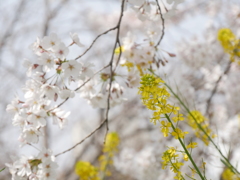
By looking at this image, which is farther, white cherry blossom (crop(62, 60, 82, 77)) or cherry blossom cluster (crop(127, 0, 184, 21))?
cherry blossom cluster (crop(127, 0, 184, 21))

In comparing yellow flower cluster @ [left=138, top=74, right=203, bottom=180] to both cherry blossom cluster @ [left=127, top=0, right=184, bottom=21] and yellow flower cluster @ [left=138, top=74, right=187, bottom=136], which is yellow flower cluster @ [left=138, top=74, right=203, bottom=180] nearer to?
yellow flower cluster @ [left=138, top=74, right=187, bottom=136]

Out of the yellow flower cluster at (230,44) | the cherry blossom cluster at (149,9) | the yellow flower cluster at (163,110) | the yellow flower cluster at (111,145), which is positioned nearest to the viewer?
the yellow flower cluster at (163,110)

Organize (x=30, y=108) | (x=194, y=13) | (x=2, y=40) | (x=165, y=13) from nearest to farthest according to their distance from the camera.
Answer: (x=30, y=108) → (x=165, y=13) → (x=2, y=40) → (x=194, y=13)

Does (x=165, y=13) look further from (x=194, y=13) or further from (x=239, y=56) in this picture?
(x=194, y=13)

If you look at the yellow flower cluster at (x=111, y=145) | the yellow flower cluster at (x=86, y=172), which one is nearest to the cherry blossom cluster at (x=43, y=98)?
the yellow flower cluster at (x=86, y=172)

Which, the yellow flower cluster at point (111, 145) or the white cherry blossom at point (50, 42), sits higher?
the yellow flower cluster at point (111, 145)

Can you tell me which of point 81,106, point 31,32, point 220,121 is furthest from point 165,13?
point 81,106

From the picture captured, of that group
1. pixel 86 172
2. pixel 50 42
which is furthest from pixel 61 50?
pixel 86 172

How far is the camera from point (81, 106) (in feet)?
22.6

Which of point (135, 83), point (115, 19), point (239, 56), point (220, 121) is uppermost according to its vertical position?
point (115, 19)

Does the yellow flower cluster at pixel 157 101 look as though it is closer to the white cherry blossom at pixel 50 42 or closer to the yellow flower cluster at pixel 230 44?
the white cherry blossom at pixel 50 42

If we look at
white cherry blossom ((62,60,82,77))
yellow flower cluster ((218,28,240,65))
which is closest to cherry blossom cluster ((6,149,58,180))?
white cherry blossom ((62,60,82,77))

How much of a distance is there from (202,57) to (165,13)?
65.5 inches

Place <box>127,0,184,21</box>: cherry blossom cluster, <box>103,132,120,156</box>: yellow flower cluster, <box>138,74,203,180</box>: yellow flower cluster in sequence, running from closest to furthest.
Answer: <box>138,74,203,180</box>: yellow flower cluster, <box>127,0,184,21</box>: cherry blossom cluster, <box>103,132,120,156</box>: yellow flower cluster
